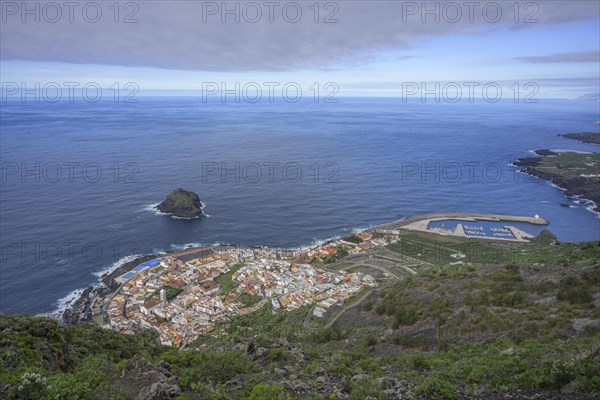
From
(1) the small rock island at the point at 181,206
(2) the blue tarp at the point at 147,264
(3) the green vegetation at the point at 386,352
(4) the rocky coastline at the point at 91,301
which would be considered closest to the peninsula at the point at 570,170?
(3) the green vegetation at the point at 386,352

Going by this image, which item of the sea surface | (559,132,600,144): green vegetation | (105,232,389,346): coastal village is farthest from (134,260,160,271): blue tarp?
(559,132,600,144): green vegetation

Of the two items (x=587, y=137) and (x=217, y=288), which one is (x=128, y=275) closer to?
(x=217, y=288)

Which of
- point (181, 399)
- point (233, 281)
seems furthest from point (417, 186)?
point (181, 399)

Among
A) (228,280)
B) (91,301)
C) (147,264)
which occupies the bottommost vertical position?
(91,301)

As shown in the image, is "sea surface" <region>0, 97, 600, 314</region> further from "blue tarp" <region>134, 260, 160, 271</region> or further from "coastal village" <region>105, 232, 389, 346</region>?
"coastal village" <region>105, 232, 389, 346</region>

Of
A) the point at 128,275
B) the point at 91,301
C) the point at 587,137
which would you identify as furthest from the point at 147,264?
the point at 587,137

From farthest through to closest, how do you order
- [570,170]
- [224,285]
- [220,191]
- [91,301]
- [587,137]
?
[587,137] < [570,170] < [220,191] < [224,285] < [91,301]

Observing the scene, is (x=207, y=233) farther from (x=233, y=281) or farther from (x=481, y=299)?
(x=481, y=299)
